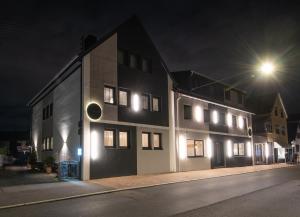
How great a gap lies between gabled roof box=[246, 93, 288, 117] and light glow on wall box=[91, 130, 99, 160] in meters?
29.5

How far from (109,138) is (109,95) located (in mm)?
2761

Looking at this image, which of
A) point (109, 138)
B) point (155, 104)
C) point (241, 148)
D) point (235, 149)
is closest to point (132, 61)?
point (155, 104)

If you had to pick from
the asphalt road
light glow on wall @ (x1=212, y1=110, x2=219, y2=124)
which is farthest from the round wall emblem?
light glow on wall @ (x1=212, y1=110, x2=219, y2=124)

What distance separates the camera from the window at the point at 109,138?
62.8 ft

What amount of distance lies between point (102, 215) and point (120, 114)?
11847 mm

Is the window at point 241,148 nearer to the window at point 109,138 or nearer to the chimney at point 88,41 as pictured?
the window at point 109,138

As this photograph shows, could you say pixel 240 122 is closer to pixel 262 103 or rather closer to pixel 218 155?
pixel 218 155

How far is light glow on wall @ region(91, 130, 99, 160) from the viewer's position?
1800 cm

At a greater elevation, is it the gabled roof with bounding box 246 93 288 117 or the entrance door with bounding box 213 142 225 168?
the gabled roof with bounding box 246 93 288 117

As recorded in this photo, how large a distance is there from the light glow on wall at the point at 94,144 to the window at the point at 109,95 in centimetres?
232

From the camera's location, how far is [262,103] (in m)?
44.6

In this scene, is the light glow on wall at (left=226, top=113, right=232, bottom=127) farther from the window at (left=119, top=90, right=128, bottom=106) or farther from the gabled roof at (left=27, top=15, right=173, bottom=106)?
the window at (left=119, top=90, right=128, bottom=106)

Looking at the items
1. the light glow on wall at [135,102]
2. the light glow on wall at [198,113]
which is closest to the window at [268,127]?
the light glow on wall at [198,113]

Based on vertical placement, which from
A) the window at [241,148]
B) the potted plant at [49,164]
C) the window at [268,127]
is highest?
the window at [268,127]
